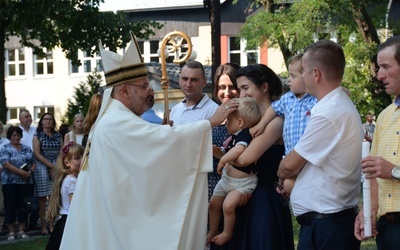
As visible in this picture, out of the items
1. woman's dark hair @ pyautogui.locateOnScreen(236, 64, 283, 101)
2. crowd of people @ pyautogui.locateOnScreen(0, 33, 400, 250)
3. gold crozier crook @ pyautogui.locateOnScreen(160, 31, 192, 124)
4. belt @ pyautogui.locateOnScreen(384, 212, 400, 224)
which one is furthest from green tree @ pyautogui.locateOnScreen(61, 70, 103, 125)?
belt @ pyautogui.locateOnScreen(384, 212, 400, 224)

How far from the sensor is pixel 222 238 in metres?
6.04

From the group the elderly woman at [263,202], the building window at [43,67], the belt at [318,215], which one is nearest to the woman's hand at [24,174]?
the elderly woman at [263,202]

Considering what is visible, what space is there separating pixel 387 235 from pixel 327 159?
0.59m

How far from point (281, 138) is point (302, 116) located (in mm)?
353

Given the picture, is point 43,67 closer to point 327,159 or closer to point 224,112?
point 224,112

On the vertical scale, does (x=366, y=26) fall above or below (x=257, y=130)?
above

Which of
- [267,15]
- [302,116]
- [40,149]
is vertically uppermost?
[267,15]

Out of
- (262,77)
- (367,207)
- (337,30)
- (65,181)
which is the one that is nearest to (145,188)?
(262,77)

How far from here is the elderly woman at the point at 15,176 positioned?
13.5m

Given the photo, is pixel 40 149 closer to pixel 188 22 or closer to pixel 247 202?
pixel 247 202

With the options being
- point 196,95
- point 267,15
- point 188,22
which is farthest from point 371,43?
point 188,22

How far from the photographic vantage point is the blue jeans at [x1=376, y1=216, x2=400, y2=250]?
5.16m

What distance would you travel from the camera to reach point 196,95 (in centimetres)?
745

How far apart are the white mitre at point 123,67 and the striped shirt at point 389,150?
1.83 meters
